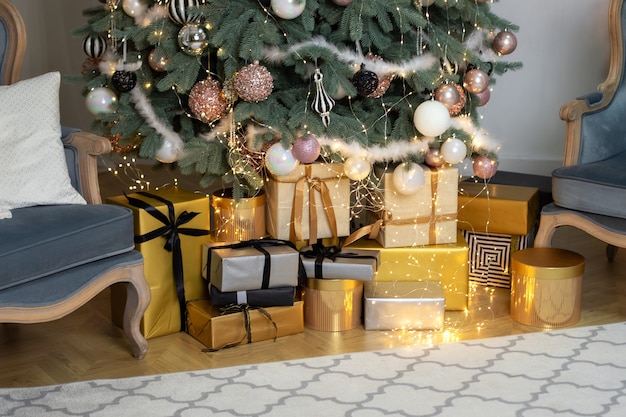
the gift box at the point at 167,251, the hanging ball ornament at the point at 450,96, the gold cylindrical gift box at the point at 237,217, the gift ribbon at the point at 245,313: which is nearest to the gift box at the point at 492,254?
the hanging ball ornament at the point at 450,96

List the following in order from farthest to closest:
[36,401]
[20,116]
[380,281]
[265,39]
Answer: [380,281]
[265,39]
[20,116]
[36,401]

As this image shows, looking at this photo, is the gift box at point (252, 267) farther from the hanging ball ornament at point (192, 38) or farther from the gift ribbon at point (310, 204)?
the hanging ball ornament at point (192, 38)

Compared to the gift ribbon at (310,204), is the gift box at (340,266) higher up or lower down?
lower down

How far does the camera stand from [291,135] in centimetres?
300

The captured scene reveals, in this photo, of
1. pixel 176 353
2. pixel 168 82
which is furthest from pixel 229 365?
pixel 168 82

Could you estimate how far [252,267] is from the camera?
2.90 metres

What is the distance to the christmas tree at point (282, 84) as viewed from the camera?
2.99 m

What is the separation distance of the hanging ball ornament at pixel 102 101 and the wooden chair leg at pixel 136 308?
0.65 m

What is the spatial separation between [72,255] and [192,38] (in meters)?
0.84

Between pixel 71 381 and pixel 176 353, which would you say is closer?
pixel 71 381

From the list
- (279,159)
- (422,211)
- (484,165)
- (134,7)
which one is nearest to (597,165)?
(484,165)

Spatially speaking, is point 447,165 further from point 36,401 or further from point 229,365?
point 36,401

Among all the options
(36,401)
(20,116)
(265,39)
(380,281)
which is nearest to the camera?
(36,401)

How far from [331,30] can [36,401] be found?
60.6 inches
